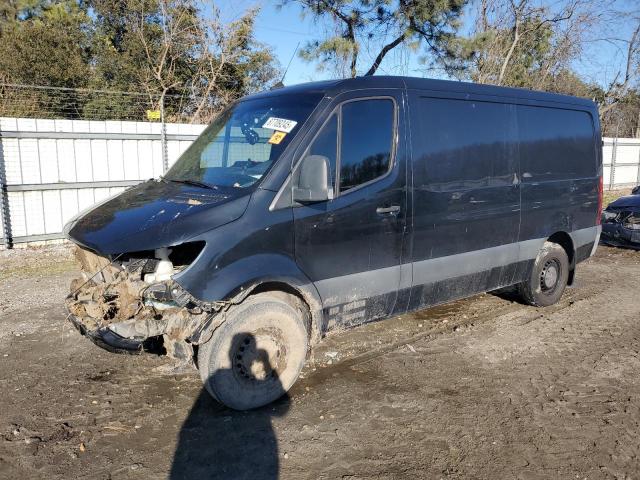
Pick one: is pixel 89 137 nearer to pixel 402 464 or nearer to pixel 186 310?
pixel 186 310

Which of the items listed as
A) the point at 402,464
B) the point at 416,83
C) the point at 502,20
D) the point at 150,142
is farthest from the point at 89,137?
the point at 502,20

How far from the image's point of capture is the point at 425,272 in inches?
195

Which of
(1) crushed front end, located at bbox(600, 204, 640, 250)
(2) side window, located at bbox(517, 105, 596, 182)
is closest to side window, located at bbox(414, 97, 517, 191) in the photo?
(2) side window, located at bbox(517, 105, 596, 182)

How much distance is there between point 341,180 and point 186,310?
5.00ft

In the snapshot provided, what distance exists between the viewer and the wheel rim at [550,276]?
6.41 metres

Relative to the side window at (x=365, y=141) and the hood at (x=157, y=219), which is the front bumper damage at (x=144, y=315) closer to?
the hood at (x=157, y=219)

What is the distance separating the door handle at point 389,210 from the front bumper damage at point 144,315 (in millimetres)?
1508

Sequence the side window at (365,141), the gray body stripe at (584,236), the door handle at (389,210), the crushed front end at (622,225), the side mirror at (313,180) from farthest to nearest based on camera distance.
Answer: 1. the crushed front end at (622,225)
2. the gray body stripe at (584,236)
3. the door handle at (389,210)
4. the side window at (365,141)
5. the side mirror at (313,180)

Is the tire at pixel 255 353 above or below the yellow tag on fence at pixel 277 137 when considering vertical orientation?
below

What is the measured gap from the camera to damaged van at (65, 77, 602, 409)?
3.71 m

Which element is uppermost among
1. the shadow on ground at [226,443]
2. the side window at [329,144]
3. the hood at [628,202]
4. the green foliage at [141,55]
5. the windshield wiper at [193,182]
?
the green foliage at [141,55]

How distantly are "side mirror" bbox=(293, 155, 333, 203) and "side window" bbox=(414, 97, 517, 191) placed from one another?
3.69ft

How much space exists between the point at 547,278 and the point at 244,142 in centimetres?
403

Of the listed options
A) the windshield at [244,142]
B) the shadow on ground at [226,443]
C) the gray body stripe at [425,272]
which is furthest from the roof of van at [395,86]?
the shadow on ground at [226,443]
